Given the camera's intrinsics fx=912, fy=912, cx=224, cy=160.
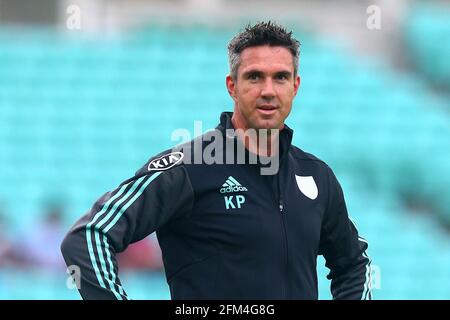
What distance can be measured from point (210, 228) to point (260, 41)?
0.64 metres

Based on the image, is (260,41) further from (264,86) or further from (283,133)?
(283,133)

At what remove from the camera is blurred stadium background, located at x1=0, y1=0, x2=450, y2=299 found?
8.45 meters

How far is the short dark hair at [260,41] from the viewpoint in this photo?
2994mm

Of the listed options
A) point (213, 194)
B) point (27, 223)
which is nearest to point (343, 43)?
point (27, 223)

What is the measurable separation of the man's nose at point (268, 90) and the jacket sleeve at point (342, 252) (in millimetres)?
428

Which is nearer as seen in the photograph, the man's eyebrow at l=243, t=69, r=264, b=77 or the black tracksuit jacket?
the black tracksuit jacket

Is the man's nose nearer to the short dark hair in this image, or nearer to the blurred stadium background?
the short dark hair

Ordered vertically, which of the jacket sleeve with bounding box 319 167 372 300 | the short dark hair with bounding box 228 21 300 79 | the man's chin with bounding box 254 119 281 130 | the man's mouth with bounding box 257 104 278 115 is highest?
the short dark hair with bounding box 228 21 300 79

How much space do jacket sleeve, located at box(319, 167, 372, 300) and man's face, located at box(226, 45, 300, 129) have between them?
362 mm

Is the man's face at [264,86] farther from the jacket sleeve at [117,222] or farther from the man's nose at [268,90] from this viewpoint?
the jacket sleeve at [117,222]
